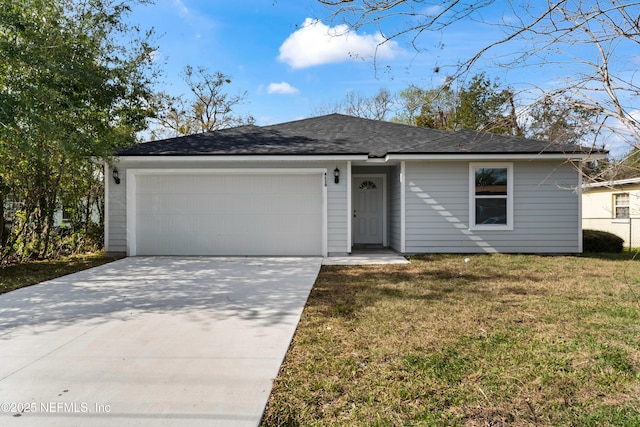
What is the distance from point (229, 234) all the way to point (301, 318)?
227 inches

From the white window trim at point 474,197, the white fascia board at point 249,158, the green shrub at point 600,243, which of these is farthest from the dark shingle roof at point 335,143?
the green shrub at point 600,243

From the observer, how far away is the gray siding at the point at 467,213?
32.5ft

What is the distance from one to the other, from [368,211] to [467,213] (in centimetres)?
302

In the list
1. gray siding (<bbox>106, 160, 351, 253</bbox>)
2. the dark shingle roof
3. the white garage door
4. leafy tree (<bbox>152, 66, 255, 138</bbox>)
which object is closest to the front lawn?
gray siding (<bbox>106, 160, 351, 253</bbox>)

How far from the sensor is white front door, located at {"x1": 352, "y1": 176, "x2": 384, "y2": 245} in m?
11.9

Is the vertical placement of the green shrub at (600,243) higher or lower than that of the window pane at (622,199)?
lower

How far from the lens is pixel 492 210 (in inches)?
392

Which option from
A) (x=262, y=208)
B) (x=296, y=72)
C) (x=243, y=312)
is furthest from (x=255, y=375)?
(x=296, y=72)

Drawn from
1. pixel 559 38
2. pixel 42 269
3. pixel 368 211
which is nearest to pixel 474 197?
pixel 368 211

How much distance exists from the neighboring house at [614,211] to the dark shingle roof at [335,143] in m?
6.57

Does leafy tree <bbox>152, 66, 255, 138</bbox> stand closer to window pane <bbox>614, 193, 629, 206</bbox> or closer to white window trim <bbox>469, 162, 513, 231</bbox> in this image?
white window trim <bbox>469, 162, 513, 231</bbox>

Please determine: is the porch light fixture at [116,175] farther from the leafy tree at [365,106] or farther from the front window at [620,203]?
the leafy tree at [365,106]

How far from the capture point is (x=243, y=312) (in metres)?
4.86

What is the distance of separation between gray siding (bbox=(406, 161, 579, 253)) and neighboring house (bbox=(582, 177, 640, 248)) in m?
5.23
